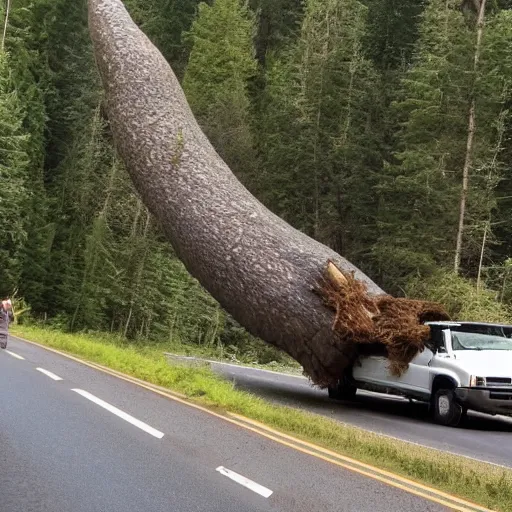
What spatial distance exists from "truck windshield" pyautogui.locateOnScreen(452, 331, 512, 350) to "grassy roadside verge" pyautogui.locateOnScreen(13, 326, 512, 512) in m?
3.18

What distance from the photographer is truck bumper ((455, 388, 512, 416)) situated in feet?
33.1

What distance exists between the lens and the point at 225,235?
13.1 meters

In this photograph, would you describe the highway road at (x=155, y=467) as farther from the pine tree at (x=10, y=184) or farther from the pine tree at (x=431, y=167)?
the pine tree at (x=10, y=184)

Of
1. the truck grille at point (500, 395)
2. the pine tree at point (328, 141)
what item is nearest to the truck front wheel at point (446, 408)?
the truck grille at point (500, 395)

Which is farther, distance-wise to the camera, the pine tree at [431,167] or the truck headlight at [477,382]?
the pine tree at [431,167]

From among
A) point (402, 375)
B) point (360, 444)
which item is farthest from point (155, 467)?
point (402, 375)

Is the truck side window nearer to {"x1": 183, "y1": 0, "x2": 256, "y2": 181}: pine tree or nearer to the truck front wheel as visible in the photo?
the truck front wheel

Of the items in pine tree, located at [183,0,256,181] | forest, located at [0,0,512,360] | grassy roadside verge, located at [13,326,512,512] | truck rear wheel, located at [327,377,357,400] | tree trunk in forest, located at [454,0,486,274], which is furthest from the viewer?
pine tree, located at [183,0,256,181]

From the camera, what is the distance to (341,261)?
1268 cm

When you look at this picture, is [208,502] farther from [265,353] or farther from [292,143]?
[292,143]

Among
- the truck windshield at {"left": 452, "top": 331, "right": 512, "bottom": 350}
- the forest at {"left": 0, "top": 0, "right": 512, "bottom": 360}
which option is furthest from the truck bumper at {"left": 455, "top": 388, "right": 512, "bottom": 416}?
the forest at {"left": 0, "top": 0, "right": 512, "bottom": 360}

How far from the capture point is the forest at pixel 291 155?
22.8m

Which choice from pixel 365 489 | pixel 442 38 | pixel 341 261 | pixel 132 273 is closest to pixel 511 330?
pixel 341 261

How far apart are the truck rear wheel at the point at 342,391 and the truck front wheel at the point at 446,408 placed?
7.67 ft
